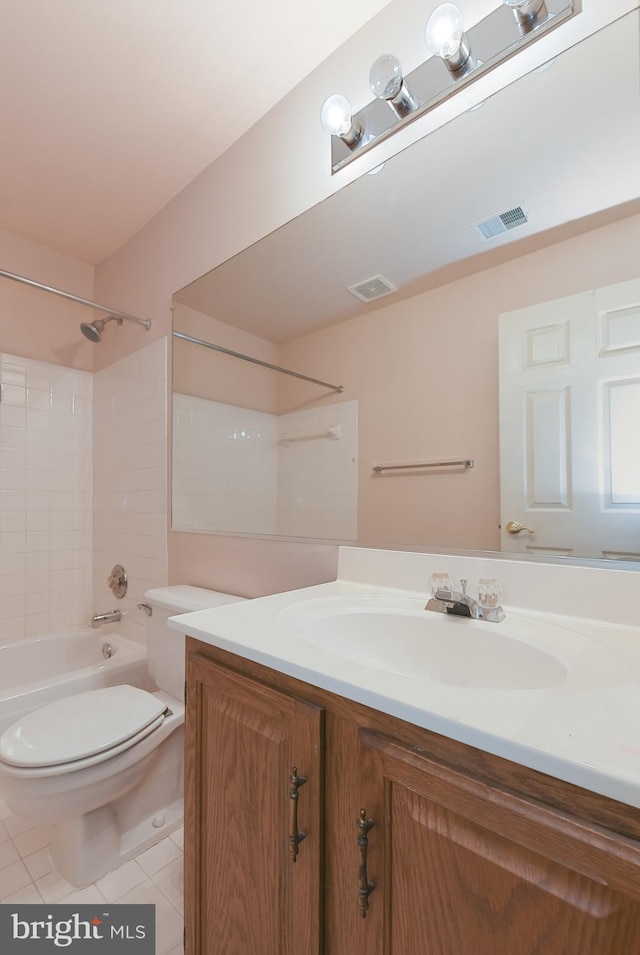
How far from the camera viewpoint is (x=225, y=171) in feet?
5.45

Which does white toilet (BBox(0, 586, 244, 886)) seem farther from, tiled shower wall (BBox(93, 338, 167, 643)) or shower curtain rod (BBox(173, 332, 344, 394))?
shower curtain rod (BBox(173, 332, 344, 394))

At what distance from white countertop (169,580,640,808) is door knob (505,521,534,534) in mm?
197

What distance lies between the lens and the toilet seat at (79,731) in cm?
106

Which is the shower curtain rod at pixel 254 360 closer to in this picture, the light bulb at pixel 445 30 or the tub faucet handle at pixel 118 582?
the light bulb at pixel 445 30

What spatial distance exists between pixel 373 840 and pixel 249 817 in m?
0.27

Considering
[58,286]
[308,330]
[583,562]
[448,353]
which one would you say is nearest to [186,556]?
[308,330]

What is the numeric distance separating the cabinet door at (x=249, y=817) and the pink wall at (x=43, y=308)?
2054 mm

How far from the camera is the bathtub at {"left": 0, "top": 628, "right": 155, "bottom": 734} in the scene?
1.55 metres

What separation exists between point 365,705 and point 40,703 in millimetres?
1582

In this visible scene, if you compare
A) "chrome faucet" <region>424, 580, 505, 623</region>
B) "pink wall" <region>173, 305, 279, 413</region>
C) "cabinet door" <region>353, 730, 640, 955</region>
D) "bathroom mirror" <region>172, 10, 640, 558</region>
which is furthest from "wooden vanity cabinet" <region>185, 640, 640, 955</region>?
"pink wall" <region>173, 305, 279, 413</region>

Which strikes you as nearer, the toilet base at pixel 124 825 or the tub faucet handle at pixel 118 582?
the toilet base at pixel 124 825

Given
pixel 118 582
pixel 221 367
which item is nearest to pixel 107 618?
pixel 118 582

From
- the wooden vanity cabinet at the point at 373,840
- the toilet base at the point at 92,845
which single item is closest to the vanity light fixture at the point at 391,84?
the wooden vanity cabinet at the point at 373,840

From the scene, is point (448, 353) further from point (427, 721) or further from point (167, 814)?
point (167, 814)
